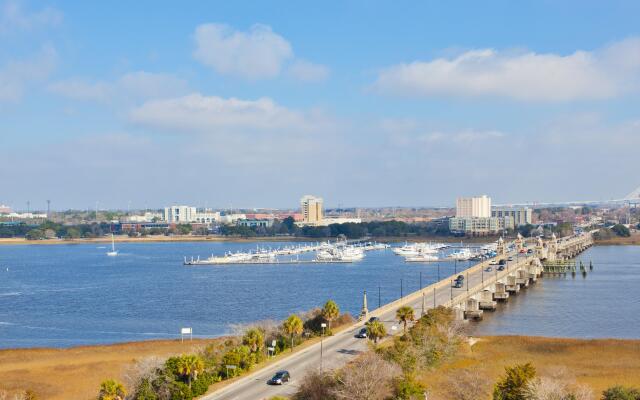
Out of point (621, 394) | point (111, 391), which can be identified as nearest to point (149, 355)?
point (111, 391)

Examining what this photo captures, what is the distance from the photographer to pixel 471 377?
3747cm

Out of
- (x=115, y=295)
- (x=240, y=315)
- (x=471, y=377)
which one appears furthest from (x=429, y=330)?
(x=115, y=295)

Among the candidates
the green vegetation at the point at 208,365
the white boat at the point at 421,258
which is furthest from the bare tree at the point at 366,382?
the white boat at the point at 421,258

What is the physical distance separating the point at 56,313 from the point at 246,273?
48327 millimetres

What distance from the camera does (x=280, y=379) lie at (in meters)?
37.4

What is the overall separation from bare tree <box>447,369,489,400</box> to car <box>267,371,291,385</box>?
809 centimetres

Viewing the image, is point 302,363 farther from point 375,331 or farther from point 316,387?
point 316,387

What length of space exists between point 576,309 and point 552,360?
86.3 feet

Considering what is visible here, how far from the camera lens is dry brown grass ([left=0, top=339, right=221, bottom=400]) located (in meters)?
45.4

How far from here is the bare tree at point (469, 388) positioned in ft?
119

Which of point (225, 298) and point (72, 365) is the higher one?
point (225, 298)

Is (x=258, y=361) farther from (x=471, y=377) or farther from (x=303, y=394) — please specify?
(x=471, y=377)

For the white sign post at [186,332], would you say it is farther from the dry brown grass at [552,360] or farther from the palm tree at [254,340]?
the dry brown grass at [552,360]

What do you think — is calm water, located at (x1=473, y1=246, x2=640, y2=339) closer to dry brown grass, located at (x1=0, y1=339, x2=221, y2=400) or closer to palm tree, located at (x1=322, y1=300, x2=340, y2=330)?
palm tree, located at (x1=322, y1=300, x2=340, y2=330)
